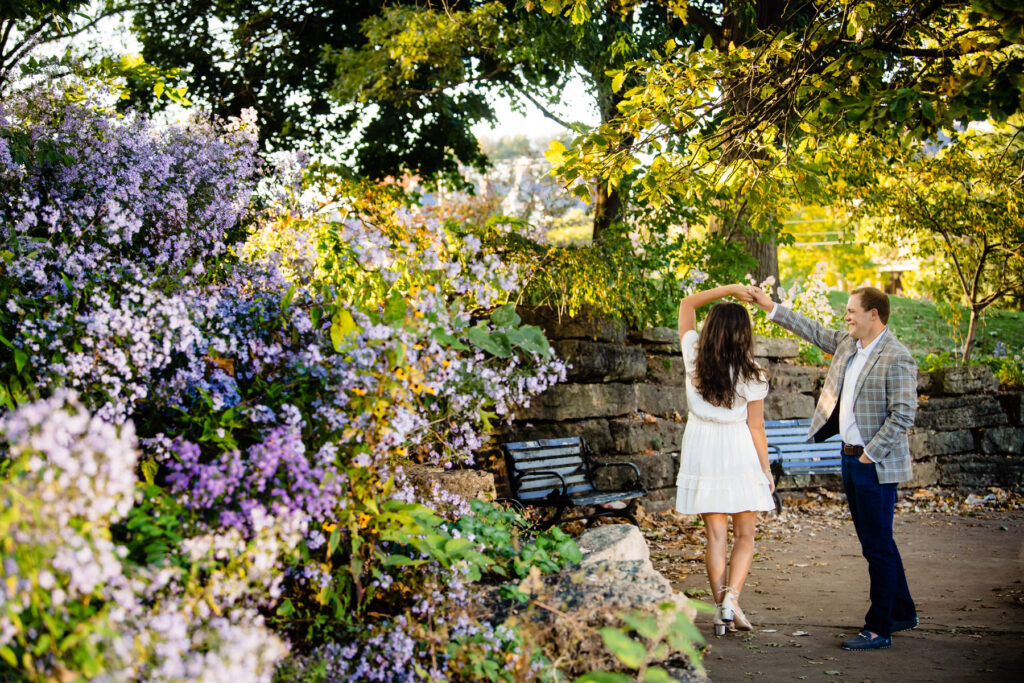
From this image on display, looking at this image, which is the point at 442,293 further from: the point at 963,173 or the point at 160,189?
the point at 963,173

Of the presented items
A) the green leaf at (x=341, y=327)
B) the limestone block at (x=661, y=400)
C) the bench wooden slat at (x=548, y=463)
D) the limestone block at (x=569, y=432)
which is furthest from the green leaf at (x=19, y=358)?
the limestone block at (x=661, y=400)

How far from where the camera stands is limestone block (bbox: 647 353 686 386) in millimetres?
8398

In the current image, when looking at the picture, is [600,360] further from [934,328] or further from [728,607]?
[934,328]

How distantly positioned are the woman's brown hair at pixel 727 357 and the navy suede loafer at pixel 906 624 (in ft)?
5.14

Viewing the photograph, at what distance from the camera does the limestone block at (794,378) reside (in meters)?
9.58

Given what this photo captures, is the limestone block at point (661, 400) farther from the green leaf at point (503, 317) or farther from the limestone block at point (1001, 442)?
the green leaf at point (503, 317)

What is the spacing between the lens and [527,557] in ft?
11.4

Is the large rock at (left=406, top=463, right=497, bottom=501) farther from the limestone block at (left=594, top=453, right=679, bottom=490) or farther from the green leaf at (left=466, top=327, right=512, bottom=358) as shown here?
the limestone block at (left=594, top=453, right=679, bottom=490)

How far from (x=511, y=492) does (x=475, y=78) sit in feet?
20.9

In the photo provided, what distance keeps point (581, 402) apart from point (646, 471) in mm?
922

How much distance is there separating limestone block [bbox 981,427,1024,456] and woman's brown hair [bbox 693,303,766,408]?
674 centimetres

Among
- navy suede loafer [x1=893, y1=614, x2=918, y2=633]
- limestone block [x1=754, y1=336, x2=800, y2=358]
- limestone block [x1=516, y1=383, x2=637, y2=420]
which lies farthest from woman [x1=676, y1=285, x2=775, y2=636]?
limestone block [x1=754, y1=336, x2=800, y2=358]

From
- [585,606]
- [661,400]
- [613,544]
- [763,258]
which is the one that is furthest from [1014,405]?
[585,606]

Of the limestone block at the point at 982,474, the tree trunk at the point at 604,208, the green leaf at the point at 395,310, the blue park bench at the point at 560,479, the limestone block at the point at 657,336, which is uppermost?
the tree trunk at the point at 604,208
